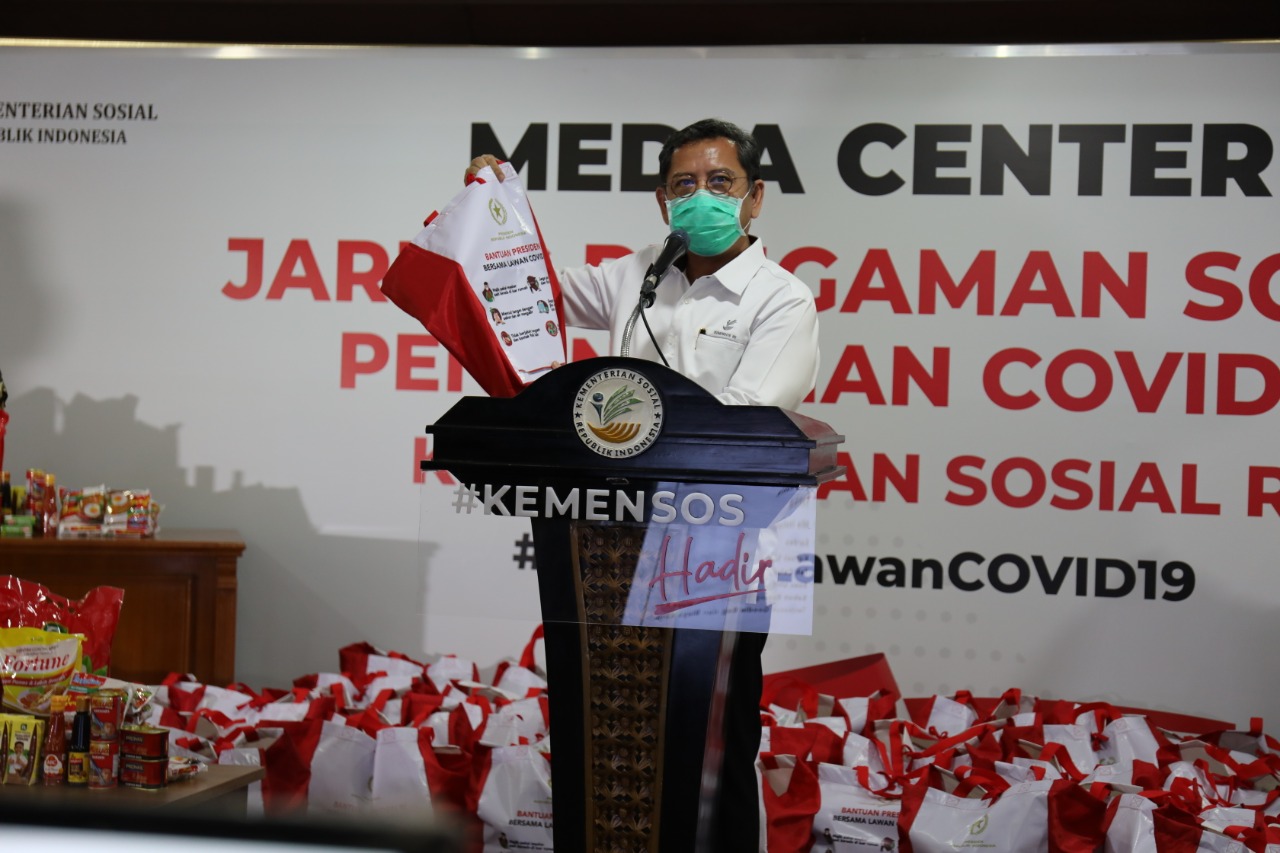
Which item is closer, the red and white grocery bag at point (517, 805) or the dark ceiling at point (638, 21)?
the red and white grocery bag at point (517, 805)

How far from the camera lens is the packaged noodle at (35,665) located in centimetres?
221

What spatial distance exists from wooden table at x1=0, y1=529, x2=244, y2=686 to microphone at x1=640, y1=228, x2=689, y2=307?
242cm

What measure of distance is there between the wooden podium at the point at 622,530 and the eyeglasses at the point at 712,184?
51 centimetres

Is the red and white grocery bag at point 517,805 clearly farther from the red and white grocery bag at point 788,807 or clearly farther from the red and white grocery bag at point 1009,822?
the red and white grocery bag at point 1009,822

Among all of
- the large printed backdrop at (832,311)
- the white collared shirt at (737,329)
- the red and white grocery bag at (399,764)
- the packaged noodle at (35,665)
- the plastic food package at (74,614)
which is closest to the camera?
the white collared shirt at (737,329)

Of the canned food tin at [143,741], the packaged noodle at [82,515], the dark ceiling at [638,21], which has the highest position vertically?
the dark ceiling at [638,21]

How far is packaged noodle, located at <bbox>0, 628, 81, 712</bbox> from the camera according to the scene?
7.25 ft

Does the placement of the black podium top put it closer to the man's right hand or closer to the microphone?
the microphone

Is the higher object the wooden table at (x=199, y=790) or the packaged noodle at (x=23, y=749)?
the packaged noodle at (x=23, y=749)

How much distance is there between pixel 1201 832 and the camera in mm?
2602

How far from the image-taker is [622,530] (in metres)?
1.64

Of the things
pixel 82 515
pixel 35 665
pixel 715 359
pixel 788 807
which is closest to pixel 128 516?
pixel 82 515

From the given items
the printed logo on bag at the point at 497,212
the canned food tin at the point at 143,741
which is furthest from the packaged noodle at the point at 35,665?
the printed logo on bag at the point at 497,212

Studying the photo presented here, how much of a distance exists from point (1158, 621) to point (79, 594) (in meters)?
3.39
